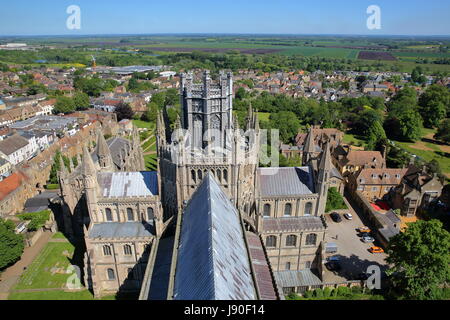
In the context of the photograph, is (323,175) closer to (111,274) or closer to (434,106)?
(111,274)

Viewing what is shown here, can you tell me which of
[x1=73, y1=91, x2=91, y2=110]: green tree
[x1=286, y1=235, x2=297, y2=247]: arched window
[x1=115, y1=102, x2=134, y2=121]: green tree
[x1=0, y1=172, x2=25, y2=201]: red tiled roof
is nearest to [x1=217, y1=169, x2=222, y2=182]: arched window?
[x1=286, y1=235, x2=297, y2=247]: arched window

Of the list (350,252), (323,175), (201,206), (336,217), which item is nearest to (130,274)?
(201,206)

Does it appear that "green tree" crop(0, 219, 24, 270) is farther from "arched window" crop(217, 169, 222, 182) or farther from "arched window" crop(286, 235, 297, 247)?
"arched window" crop(286, 235, 297, 247)

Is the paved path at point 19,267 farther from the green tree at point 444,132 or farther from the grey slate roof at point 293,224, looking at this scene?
the green tree at point 444,132

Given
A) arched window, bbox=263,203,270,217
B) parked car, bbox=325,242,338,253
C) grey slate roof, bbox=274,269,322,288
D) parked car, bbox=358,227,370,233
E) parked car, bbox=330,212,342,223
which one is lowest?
grey slate roof, bbox=274,269,322,288

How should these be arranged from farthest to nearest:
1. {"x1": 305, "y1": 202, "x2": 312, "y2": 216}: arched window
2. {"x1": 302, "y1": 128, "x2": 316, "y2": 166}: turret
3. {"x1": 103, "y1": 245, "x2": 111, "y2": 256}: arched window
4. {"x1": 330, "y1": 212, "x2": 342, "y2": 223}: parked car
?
1. {"x1": 330, "y1": 212, "x2": 342, "y2": 223}: parked car
2. {"x1": 302, "y1": 128, "x2": 316, "y2": 166}: turret
3. {"x1": 305, "y1": 202, "x2": 312, "y2": 216}: arched window
4. {"x1": 103, "y1": 245, "x2": 111, "y2": 256}: arched window

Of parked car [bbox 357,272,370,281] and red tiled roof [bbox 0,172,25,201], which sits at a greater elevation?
red tiled roof [bbox 0,172,25,201]

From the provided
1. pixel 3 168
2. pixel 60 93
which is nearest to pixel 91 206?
pixel 3 168
